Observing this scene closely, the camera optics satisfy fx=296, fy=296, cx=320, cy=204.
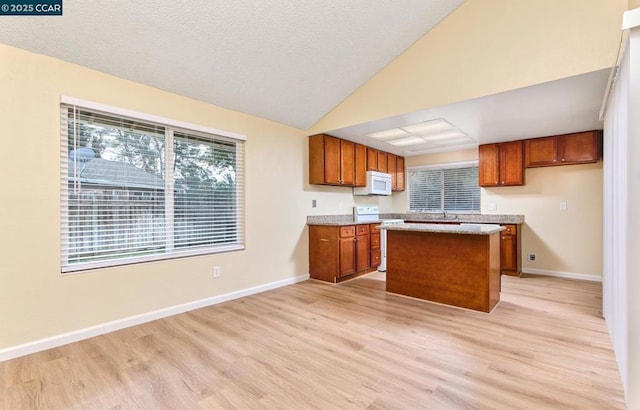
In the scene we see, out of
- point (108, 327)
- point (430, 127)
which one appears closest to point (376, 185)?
point (430, 127)

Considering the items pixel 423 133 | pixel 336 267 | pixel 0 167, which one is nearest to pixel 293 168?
pixel 336 267

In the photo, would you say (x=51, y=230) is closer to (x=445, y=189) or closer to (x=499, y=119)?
(x=499, y=119)

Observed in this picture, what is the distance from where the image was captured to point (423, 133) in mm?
4527

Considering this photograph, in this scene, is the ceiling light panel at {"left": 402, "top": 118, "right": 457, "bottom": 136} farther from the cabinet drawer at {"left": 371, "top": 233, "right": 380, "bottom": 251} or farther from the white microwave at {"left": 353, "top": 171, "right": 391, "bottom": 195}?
the cabinet drawer at {"left": 371, "top": 233, "right": 380, "bottom": 251}

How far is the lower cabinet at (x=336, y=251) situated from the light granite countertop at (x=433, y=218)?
12cm

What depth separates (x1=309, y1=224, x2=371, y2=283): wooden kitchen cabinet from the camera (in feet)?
14.2

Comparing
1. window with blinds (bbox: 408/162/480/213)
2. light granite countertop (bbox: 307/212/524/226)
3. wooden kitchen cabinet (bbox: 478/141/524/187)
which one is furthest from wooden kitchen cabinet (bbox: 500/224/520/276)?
window with blinds (bbox: 408/162/480/213)

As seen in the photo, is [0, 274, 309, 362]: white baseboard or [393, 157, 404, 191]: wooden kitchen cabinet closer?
[0, 274, 309, 362]: white baseboard

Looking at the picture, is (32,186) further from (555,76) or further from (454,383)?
(555,76)

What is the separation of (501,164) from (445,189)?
1256 millimetres

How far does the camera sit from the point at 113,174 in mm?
2807

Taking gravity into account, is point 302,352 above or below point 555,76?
below

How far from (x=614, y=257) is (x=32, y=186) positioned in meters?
4.54

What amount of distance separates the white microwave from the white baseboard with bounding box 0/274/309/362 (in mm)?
2585
